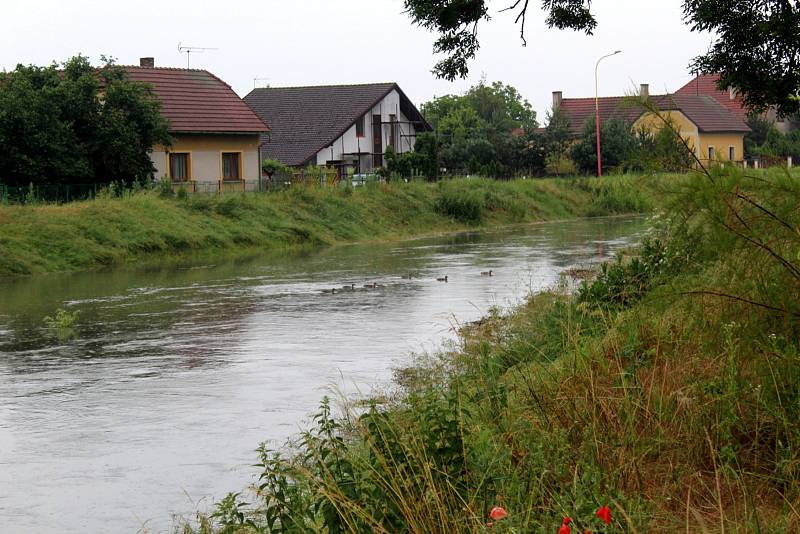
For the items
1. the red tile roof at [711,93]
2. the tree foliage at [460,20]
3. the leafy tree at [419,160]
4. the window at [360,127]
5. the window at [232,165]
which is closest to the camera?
the tree foliage at [460,20]

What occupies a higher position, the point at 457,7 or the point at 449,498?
the point at 457,7

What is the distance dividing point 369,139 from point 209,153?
17.8 meters

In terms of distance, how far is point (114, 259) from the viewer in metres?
30.7

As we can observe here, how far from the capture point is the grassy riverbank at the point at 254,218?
30109 mm

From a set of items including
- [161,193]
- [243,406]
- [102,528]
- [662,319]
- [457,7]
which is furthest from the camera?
[161,193]

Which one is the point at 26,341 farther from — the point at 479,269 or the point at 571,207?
the point at 571,207

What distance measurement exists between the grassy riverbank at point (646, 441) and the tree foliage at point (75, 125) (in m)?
30.1

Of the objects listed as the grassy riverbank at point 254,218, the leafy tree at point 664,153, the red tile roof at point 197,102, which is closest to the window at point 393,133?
the grassy riverbank at point 254,218

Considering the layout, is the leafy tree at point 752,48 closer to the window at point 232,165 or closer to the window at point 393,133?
the window at point 232,165

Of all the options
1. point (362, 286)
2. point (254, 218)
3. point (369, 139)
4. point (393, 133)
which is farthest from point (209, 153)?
point (362, 286)

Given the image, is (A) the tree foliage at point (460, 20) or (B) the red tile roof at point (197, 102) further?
(B) the red tile roof at point (197, 102)

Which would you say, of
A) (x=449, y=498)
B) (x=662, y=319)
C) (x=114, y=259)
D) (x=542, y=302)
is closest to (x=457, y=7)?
(x=542, y=302)

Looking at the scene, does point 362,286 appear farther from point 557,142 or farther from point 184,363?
point 557,142

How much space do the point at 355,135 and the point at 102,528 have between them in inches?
2225
